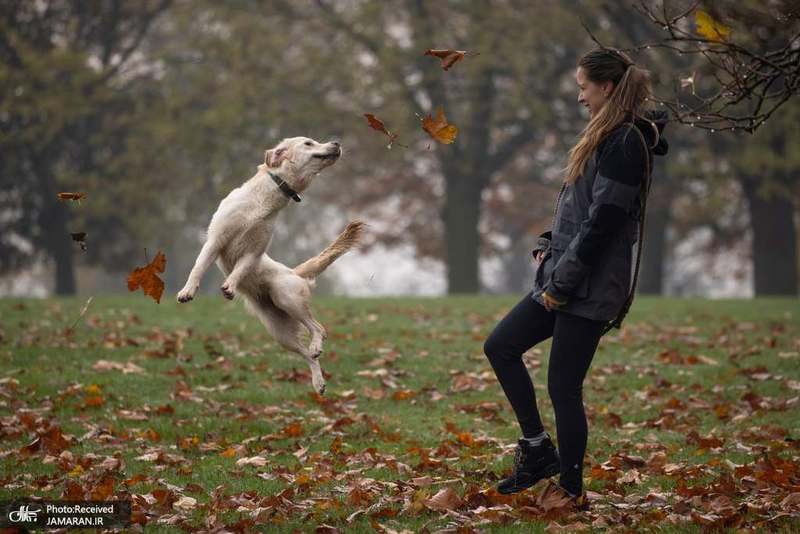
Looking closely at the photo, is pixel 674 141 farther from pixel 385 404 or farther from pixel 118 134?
pixel 385 404

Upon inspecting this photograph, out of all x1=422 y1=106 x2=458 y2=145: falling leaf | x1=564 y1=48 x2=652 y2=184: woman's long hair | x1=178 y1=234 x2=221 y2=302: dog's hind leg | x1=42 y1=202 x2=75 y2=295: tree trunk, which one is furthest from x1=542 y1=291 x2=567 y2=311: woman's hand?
x1=42 y1=202 x2=75 y2=295: tree trunk

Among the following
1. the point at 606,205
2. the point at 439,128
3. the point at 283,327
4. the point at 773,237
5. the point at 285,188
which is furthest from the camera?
the point at 773,237

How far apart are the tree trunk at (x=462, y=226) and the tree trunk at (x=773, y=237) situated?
665 centimetres

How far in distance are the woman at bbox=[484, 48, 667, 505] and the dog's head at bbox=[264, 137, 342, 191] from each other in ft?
3.94

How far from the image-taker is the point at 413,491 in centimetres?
560

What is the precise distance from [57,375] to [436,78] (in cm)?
1625

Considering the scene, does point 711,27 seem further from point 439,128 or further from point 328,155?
point 328,155

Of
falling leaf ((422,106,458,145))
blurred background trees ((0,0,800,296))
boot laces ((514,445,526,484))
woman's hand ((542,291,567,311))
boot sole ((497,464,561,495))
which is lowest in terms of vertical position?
boot sole ((497,464,561,495))

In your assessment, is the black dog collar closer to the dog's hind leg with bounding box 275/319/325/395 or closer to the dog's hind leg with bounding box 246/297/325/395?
the dog's hind leg with bounding box 246/297/325/395

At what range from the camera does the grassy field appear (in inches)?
203

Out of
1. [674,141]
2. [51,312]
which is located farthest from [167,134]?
[674,141]

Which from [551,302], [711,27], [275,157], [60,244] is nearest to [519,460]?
[551,302]

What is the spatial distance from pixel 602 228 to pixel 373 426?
363 centimetres

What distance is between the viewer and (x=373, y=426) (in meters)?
7.70
